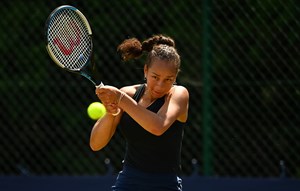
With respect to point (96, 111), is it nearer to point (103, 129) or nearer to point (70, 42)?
point (70, 42)

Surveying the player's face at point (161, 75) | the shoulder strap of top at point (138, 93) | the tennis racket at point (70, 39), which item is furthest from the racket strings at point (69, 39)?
the player's face at point (161, 75)

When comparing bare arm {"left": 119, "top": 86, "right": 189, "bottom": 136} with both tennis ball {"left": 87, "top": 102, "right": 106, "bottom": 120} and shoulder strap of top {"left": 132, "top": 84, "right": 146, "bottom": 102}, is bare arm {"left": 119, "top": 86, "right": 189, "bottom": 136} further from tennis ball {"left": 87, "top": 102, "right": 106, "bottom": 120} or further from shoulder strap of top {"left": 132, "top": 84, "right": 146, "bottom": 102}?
tennis ball {"left": 87, "top": 102, "right": 106, "bottom": 120}

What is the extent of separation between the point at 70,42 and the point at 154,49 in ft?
1.61

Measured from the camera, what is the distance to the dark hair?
3.28 m

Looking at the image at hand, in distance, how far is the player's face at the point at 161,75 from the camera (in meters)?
3.21

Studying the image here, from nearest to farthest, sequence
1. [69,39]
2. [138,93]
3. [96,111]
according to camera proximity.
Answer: [138,93] < [69,39] < [96,111]

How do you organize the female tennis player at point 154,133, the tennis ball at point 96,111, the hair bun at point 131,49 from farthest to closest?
the tennis ball at point 96,111 → the hair bun at point 131,49 → the female tennis player at point 154,133

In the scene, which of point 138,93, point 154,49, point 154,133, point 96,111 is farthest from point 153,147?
point 96,111

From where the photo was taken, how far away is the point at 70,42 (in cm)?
360

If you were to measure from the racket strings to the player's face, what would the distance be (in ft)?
1.52

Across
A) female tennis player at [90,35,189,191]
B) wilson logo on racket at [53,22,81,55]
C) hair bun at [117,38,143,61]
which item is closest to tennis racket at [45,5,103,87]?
wilson logo on racket at [53,22,81,55]

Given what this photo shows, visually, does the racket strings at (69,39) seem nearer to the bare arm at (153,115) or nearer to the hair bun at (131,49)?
the hair bun at (131,49)

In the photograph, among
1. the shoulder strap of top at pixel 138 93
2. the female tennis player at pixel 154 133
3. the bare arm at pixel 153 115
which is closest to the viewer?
the bare arm at pixel 153 115

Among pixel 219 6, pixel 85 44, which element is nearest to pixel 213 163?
pixel 219 6
